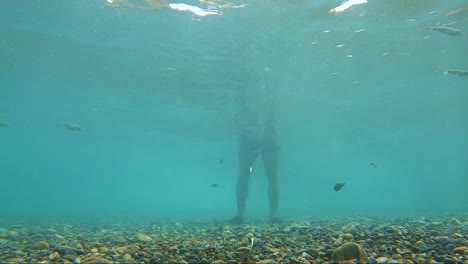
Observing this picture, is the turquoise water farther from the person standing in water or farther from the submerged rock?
the submerged rock

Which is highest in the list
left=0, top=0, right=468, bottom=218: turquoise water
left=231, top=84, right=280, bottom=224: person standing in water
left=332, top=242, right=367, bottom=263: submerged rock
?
left=0, top=0, right=468, bottom=218: turquoise water

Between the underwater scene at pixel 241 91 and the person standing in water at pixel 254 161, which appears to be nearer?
the underwater scene at pixel 241 91

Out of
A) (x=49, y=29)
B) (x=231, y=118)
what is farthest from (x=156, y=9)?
(x=231, y=118)

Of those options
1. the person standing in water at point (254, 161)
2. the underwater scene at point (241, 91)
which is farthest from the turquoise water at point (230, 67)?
the person standing in water at point (254, 161)

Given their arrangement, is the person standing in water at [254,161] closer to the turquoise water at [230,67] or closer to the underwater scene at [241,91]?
the underwater scene at [241,91]

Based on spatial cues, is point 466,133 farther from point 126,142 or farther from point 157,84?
point 126,142

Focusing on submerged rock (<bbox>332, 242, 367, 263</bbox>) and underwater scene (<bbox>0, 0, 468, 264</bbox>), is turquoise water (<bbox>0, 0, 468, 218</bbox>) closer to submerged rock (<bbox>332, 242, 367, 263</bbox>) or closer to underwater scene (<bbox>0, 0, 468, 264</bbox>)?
underwater scene (<bbox>0, 0, 468, 264</bbox>)

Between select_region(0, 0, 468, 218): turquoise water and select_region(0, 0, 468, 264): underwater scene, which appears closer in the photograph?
select_region(0, 0, 468, 264): underwater scene

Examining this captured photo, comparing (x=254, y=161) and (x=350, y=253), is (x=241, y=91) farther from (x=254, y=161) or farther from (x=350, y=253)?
(x=350, y=253)

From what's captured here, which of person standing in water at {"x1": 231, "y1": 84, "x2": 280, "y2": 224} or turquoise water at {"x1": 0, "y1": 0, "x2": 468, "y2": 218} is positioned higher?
turquoise water at {"x1": 0, "y1": 0, "x2": 468, "y2": 218}

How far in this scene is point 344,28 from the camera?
17.3 metres

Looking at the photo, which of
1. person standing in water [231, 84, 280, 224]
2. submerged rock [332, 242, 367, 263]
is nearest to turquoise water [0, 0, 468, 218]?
person standing in water [231, 84, 280, 224]

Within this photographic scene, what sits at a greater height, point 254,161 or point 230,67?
point 230,67

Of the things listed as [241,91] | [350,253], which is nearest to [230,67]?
[241,91]
